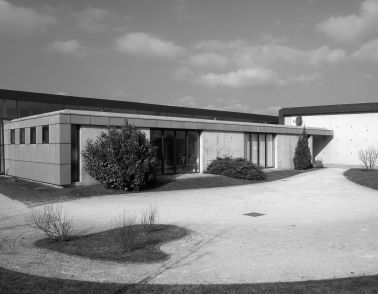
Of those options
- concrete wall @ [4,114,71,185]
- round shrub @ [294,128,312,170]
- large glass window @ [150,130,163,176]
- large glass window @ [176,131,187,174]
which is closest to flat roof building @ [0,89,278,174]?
concrete wall @ [4,114,71,185]

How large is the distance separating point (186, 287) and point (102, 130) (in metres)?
14.6

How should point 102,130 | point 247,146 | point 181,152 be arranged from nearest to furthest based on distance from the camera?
point 102,130, point 181,152, point 247,146

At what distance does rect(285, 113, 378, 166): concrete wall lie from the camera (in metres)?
33.1

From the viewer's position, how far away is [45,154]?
19156 mm

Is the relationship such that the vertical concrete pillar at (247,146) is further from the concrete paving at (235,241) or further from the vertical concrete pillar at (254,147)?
the concrete paving at (235,241)

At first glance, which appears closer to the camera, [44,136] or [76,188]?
[76,188]

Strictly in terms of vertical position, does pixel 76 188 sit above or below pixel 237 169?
below

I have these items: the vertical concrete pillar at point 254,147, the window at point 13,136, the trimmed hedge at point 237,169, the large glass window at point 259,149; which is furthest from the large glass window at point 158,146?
the window at point 13,136

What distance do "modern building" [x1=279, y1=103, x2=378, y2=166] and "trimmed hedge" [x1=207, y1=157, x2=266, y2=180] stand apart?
14.9 m

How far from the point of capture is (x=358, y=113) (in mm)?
33750

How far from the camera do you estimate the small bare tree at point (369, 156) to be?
1192 inches

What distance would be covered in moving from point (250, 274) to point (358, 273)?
5.80ft

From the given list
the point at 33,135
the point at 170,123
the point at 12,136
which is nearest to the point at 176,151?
the point at 170,123

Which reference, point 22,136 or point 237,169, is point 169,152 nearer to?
point 237,169
